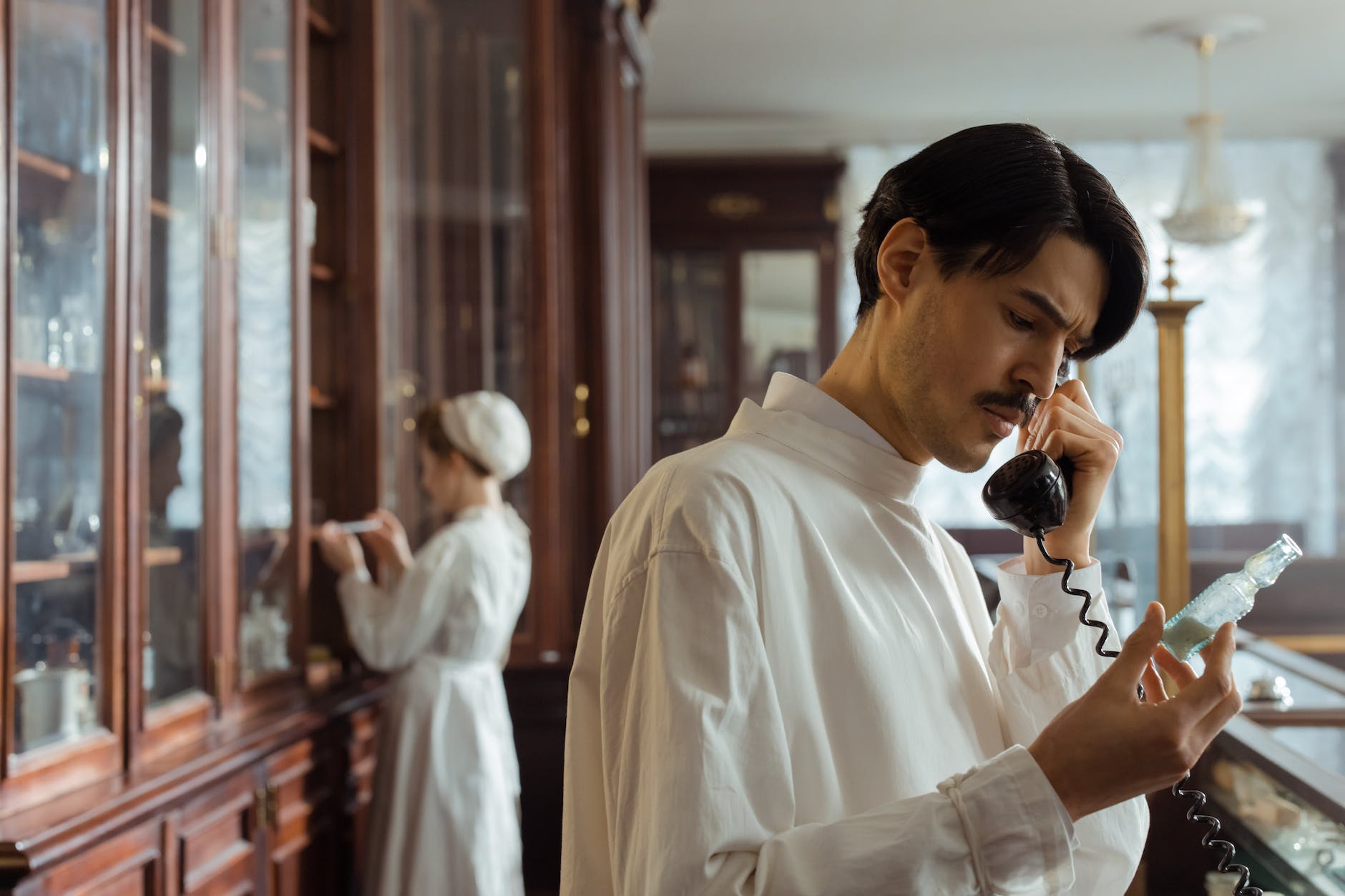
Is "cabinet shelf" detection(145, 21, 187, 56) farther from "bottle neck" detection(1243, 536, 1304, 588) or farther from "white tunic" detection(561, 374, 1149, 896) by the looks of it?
"bottle neck" detection(1243, 536, 1304, 588)

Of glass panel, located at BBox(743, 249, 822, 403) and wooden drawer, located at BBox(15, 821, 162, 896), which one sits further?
glass panel, located at BBox(743, 249, 822, 403)

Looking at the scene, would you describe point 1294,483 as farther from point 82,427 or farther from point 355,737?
point 82,427

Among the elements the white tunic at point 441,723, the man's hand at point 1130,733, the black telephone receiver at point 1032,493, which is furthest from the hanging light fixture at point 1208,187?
the man's hand at point 1130,733

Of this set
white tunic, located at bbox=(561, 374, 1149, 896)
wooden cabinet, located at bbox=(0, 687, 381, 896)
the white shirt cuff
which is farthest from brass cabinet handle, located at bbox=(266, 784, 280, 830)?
the white shirt cuff

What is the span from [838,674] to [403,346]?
265 centimetres

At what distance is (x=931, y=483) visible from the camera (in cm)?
745

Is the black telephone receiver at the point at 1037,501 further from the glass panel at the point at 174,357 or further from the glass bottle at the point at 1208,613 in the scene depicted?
the glass panel at the point at 174,357

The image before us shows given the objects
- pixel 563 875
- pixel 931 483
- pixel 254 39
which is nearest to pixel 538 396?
pixel 254 39

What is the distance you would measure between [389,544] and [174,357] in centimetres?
89

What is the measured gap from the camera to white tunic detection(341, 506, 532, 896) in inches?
117

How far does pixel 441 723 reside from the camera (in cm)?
303

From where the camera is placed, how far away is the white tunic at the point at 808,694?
33.6 inches

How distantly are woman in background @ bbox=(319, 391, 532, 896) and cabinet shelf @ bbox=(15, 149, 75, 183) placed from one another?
1.26 metres

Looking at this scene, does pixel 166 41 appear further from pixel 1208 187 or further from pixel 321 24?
pixel 1208 187
